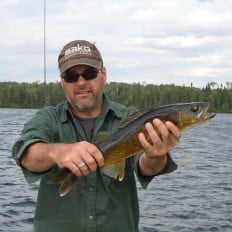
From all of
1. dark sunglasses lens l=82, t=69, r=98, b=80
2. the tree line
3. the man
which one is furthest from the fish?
the tree line

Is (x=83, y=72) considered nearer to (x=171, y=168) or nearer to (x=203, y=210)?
(x=171, y=168)

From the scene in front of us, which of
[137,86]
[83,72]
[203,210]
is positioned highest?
[137,86]

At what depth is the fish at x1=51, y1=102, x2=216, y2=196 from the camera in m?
3.99

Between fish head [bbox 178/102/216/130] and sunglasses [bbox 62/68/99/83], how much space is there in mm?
934

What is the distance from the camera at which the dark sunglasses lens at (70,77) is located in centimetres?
461

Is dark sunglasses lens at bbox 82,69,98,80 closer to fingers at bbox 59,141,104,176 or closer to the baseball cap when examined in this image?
the baseball cap

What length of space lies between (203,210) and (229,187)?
15.1 feet

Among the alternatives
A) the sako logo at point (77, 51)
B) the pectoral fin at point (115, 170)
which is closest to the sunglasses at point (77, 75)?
the sako logo at point (77, 51)

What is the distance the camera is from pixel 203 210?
15.7 metres

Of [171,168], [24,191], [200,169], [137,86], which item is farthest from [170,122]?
[137,86]

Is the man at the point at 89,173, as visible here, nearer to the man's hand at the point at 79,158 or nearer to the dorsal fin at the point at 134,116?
the dorsal fin at the point at 134,116

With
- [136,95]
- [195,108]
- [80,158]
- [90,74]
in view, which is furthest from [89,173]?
[136,95]

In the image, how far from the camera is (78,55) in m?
4.55

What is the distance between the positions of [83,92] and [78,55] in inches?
12.8
